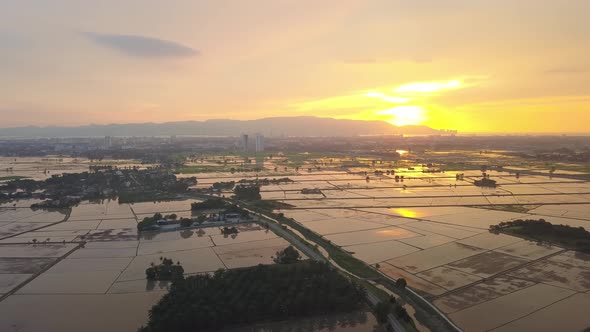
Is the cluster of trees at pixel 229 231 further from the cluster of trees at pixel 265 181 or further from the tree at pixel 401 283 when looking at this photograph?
the cluster of trees at pixel 265 181

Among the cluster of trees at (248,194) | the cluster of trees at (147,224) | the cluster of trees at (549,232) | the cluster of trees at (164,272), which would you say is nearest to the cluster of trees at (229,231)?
the cluster of trees at (147,224)

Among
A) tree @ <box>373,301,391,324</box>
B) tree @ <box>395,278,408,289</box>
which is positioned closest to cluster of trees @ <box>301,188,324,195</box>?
tree @ <box>395,278,408,289</box>

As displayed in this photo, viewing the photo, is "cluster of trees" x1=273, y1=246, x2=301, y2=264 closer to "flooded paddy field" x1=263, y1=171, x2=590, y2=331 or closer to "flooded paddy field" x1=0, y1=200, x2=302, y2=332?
"flooded paddy field" x1=0, y1=200, x2=302, y2=332

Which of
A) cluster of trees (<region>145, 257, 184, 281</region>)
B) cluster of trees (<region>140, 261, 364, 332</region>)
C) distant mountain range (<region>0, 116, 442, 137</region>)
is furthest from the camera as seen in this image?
distant mountain range (<region>0, 116, 442, 137</region>)

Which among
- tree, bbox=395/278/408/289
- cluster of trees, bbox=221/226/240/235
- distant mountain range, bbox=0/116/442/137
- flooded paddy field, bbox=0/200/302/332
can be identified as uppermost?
distant mountain range, bbox=0/116/442/137

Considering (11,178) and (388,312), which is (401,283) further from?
(11,178)

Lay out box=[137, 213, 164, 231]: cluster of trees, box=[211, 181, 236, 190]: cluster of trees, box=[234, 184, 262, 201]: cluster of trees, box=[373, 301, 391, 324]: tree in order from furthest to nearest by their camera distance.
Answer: box=[211, 181, 236, 190]: cluster of trees < box=[234, 184, 262, 201]: cluster of trees < box=[137, 213, 164, 231]: cluster of trees < box=[373, 301, 391, 324]: tree
